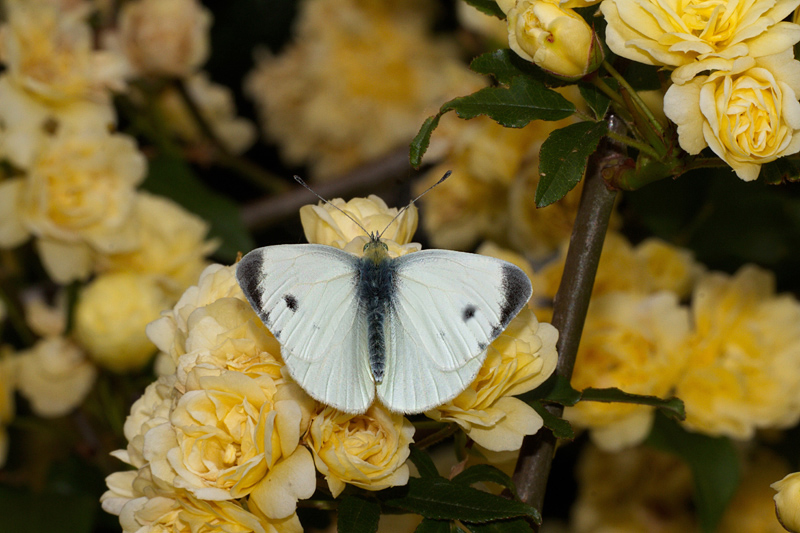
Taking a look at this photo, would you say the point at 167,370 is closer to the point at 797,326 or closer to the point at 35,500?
→ the point at 35,500

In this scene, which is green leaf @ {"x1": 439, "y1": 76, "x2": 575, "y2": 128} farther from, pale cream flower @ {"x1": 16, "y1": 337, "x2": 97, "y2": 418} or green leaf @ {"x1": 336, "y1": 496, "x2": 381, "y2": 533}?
pale cream flower @ {"x1": 16, "y1": 337, "x2": 97, "y2": 418}

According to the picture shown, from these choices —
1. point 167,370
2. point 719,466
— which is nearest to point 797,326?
point 719,466

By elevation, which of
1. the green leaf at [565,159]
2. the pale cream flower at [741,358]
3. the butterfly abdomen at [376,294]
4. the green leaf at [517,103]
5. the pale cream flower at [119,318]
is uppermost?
the green leaf at [517,103]

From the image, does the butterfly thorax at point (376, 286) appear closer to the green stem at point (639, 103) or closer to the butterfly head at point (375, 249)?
the butterfly head at point (375, 249)

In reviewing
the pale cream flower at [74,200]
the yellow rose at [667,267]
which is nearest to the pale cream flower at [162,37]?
the pale cream flower at [74,200]

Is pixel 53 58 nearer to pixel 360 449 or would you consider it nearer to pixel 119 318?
pixel 119 318

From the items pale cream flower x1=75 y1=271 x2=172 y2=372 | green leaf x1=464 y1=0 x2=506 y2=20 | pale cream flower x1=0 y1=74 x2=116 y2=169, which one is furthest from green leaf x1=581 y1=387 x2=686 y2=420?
pale cream flower x1=0 y1=74 x2=116 y2=169
